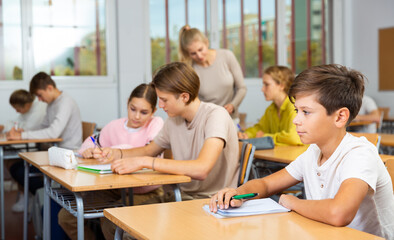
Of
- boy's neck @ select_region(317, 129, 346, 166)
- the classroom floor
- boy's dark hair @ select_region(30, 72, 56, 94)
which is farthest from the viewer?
boy's dark hair @ select_region(30, 72, 56, 94)

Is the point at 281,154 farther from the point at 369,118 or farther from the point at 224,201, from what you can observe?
the point at 369,118

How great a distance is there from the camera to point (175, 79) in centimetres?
226

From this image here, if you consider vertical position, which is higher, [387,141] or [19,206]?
[387,141]

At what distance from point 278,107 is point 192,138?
49.2 inches

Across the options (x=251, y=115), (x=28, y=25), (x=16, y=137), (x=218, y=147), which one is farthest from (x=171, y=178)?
(x=251, y=115)

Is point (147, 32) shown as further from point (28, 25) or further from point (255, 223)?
point (255, 223)

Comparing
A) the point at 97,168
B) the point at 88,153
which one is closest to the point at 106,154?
the point at 88,153

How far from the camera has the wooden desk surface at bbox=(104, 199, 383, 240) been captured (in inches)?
47.7

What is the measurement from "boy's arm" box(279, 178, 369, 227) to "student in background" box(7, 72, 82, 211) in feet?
10.3

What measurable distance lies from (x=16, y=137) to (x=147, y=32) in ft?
8.95

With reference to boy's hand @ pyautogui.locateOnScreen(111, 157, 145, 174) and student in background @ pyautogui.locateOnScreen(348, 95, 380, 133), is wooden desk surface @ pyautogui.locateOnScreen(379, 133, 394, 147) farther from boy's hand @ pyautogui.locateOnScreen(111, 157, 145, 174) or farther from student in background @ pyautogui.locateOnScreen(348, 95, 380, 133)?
boy's hand @ pyautogui.locateOnScreen(111, 157, 145, 174)

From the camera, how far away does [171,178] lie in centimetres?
203

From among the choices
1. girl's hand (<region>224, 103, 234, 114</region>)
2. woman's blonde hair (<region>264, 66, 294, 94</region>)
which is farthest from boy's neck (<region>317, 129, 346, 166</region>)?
girl's hand (<region>224, 103, 234, 114</region>)

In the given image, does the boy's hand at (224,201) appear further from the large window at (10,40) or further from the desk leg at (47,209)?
the large window at (10,40)
